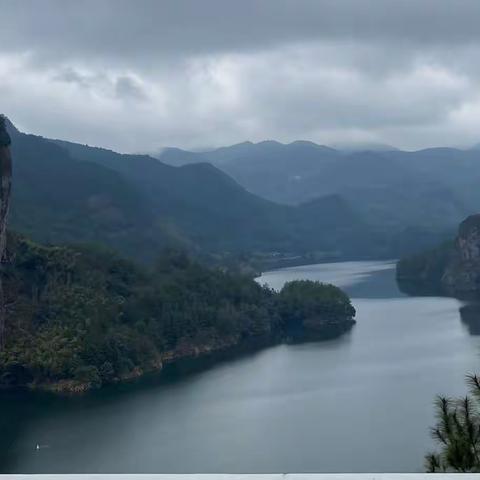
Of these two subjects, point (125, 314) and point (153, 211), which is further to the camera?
point (153, 211)

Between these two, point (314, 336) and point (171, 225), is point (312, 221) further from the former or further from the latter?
point (314, 336)

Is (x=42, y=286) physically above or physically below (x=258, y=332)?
above

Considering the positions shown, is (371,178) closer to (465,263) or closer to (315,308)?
(465,263)

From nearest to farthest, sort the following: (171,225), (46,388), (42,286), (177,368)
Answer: (46,388) < (177,368) < (42,286) < (171,225)

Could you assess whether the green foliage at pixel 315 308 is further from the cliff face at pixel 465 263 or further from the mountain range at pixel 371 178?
the mountain range at pixel 371 178

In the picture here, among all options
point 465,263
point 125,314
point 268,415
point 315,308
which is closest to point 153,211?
point 465,263

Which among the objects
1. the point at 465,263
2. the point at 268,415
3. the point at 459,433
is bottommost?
the point at 268,415

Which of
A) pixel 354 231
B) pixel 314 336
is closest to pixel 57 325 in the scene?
pixel 314 336

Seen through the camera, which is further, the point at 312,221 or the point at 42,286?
the point at 312,221

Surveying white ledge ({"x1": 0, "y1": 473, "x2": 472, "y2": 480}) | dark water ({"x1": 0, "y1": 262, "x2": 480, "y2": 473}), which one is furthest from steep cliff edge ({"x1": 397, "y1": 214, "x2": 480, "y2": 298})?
white ledge ({"x1": 0, "y1": 473, "x2": 472, "y2": 480})
